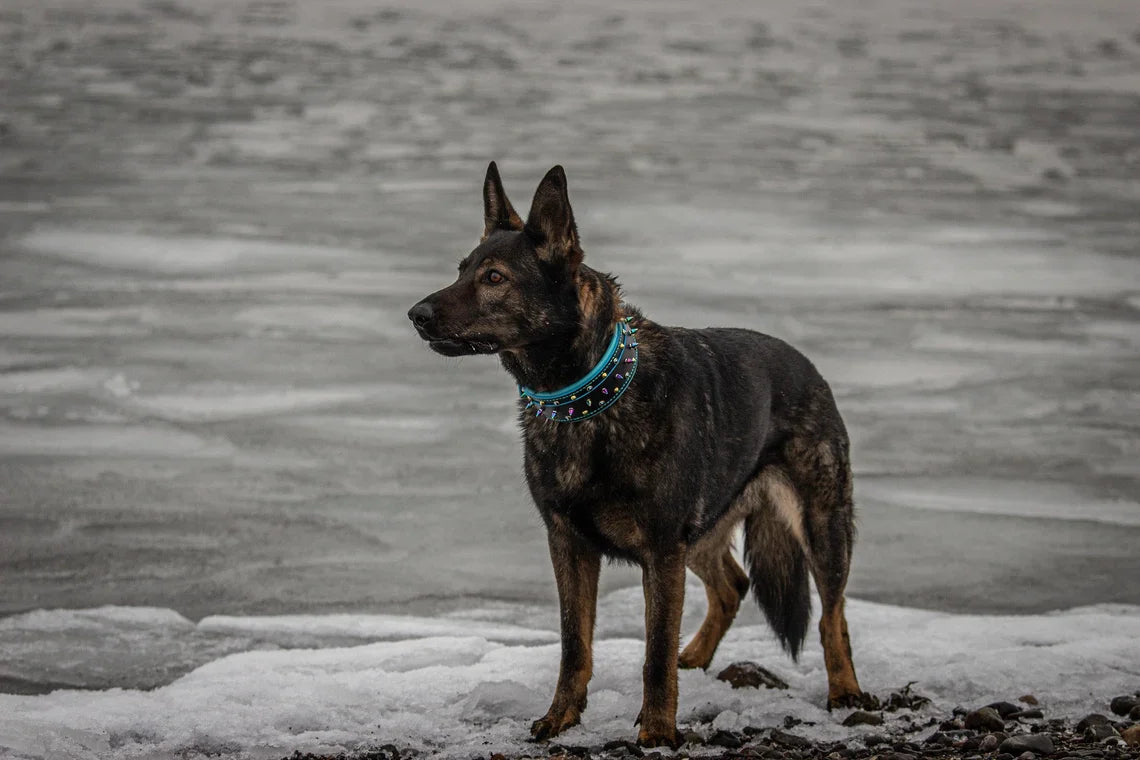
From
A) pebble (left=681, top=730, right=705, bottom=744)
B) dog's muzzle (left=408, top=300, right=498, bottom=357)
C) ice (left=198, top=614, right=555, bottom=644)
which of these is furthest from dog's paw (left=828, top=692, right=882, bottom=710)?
dog's muzzle (left=408, top=300, right=498, bottom=357)

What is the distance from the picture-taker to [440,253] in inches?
569

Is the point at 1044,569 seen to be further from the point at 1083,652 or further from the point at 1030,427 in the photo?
the point at 1030,427

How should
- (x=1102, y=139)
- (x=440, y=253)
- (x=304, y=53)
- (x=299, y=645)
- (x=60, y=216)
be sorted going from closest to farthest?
(x=299, y=645) < (x=440, y=253) < (x=60, y=216) < (x=1102, y=139) < (x=304, y=53)

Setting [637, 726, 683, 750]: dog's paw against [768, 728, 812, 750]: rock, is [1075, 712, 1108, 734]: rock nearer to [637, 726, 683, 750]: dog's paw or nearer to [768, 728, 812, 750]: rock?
[768, 728, 812, 750]: rock

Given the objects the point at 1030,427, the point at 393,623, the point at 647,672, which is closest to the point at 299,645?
the point at 393,623

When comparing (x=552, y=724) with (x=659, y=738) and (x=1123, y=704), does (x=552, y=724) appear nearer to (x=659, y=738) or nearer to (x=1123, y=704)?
(x=659, y=738)

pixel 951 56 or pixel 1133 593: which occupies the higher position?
pixel 951 56

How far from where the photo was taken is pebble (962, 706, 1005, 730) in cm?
493

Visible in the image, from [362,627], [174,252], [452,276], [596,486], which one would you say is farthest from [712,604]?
[174,252]

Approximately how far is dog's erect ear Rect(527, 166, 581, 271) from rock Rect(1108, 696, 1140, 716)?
2463 millimetres

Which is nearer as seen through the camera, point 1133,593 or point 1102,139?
point 1133,593

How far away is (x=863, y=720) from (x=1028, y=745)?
0.66m

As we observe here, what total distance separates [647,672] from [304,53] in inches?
1031

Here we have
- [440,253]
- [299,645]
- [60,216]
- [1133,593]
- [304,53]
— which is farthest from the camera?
[304,53]
